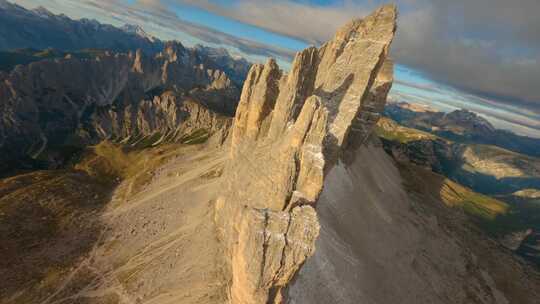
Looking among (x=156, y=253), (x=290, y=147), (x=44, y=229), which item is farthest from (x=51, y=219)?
(x=290, y=147)

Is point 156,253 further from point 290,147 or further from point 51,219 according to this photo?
point 290,147

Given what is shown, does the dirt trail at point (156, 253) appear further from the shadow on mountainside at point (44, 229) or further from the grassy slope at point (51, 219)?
the grassy slope at point (51, 219)

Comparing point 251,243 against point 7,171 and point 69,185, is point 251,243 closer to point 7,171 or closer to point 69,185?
point 69,185

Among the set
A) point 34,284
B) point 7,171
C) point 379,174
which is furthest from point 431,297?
point 7,171

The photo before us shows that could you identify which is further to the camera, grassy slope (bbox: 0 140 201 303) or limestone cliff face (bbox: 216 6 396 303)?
grassy slope (bbox: 0 140 201 303)

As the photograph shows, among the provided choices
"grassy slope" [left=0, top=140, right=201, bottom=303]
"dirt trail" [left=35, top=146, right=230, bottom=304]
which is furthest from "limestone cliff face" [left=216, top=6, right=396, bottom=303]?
"grassy slope" [left=0, top=140, right=201, bottom=303]

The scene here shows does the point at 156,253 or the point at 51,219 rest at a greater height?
the point at 156,253

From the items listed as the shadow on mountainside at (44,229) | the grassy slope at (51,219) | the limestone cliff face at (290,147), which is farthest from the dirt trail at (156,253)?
the limestone cliff face at (290,147)

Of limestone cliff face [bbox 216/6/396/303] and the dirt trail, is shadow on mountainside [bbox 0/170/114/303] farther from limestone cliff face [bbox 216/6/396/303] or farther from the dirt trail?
limestone cliff face [bbox 216/6/396/303]
